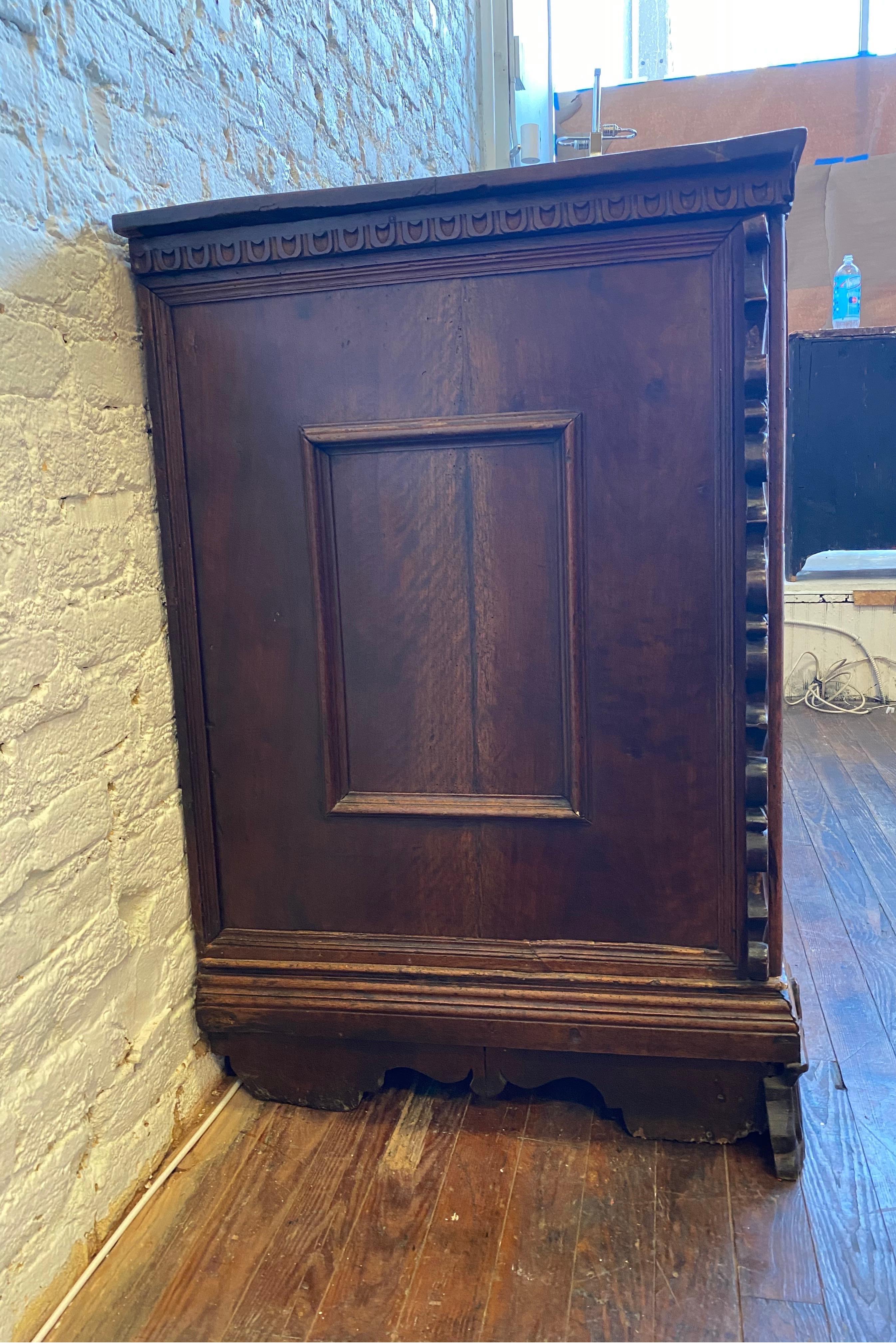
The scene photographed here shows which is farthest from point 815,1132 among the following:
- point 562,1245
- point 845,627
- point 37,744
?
point 845,627

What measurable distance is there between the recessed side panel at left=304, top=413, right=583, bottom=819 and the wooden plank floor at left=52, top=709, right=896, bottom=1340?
0.48 meters

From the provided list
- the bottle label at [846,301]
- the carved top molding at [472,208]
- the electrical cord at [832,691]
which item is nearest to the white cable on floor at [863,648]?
the electrical cord at [832,691]

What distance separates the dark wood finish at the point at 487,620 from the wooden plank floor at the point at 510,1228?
0.08 metres

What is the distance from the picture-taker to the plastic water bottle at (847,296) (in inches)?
174

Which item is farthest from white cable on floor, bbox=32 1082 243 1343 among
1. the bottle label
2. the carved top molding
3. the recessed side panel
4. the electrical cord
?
the bottle label

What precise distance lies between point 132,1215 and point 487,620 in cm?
90

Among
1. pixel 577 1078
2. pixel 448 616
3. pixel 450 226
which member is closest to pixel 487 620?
pixel 448 616

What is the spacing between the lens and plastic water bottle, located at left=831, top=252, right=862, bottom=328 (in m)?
4.43

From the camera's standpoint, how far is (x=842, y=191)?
16.0 ft

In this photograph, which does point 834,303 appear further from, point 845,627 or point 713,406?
point 713,406

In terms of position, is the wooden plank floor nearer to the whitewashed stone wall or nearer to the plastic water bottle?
the whitewashed stone wall

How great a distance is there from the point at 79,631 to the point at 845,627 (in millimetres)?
3361

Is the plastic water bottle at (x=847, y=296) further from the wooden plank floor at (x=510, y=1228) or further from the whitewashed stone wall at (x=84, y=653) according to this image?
the wooden plank floor at (x=510, y=1228)

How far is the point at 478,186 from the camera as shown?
1135 mm
